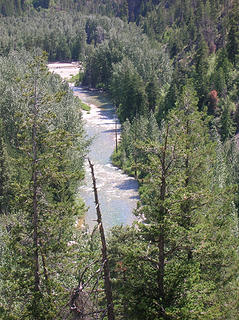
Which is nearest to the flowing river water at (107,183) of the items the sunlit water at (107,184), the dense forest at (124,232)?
the sunlit water at (107,184)

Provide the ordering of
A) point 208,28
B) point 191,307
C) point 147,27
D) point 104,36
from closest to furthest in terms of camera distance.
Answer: point 191,307, point 208,28, point 147,27, point 104,36

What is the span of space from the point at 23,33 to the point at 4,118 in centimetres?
10321

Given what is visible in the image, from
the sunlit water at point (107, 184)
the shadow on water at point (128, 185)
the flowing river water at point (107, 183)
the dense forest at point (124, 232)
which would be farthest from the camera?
the shadow on water at point (128, 185)

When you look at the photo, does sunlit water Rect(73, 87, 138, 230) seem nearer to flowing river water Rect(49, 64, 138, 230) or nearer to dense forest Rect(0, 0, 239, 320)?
flowing river water Rect(49, 64, 138, 230)

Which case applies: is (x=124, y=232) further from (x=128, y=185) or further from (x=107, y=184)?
(x=107, y=184)

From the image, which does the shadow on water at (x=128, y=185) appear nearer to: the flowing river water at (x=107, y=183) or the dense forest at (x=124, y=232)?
the flowing river water at (x=107, y=183)

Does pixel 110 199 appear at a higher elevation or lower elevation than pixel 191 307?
lower

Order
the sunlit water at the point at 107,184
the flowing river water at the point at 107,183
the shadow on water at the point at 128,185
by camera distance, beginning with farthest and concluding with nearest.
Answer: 1. the shadow on water at the point at 128,185
2. the flowing river water at the point at 107,183
3. the sunlit water at the point at 107,184

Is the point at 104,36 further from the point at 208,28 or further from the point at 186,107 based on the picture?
the point at 186,107

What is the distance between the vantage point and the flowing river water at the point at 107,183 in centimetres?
4619

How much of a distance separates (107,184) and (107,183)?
1.09 ft

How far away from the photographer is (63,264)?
18.0 metres

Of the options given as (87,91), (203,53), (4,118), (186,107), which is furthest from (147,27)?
(186,107)

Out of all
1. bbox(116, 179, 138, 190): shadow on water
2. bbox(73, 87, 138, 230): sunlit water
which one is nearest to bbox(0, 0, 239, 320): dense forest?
bbox(116, 179, 138, 190): shadow on water
